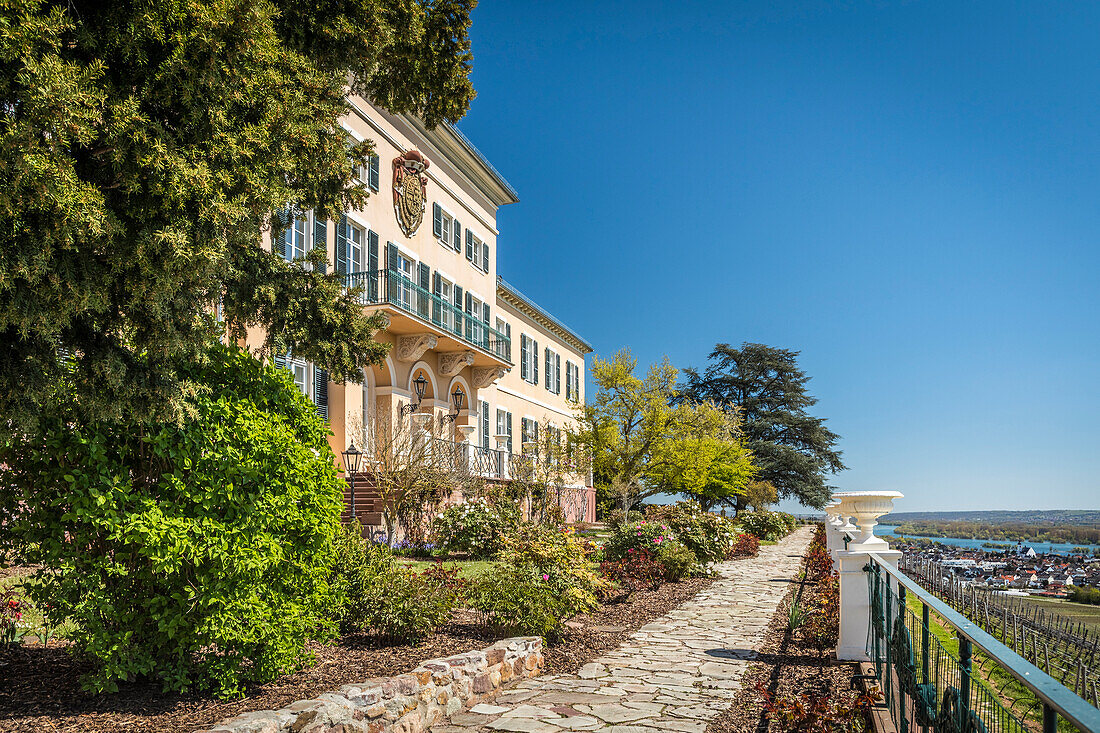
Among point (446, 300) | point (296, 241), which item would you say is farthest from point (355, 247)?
point (446, 300)

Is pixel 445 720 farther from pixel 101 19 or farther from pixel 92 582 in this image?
pixel 101 19

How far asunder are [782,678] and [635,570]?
240 inches

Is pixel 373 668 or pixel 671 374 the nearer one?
pixel 373 668

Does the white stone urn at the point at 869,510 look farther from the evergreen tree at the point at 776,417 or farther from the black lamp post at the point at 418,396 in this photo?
the evergreen tree at the point at 776,417

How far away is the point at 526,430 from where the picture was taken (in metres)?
33.5

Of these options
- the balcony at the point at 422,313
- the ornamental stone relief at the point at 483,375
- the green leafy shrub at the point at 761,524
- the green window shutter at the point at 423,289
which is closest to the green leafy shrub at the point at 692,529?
the balcony at the point at 422,313

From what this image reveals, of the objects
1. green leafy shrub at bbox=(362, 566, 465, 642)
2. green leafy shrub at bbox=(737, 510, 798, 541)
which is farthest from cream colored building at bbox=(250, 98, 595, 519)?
green leafy shrub at bbox=(737, 510, 798, 541)

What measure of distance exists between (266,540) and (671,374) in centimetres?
2442

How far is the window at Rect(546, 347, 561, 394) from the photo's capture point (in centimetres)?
3797

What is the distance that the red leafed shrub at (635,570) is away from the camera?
40.3 feet

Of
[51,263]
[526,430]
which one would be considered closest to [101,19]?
[51,263]

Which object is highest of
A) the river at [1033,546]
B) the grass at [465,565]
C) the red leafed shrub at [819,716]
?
the red leafed shrub at [819,716]

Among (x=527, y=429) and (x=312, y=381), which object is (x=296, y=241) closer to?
(x=312, y=381)

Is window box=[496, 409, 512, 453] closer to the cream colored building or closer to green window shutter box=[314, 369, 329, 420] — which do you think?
the cream colored building
